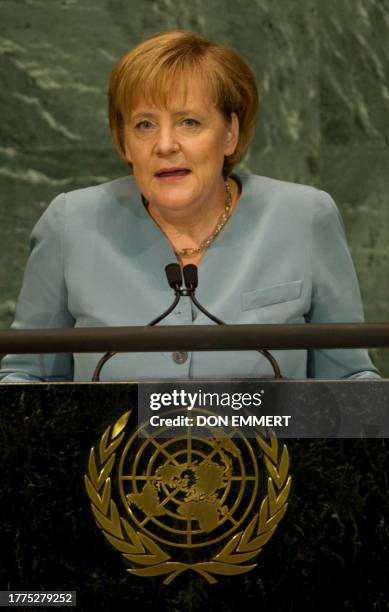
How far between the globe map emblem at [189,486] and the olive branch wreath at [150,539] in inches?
0.5

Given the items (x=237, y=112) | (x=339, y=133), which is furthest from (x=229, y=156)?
(x=339, y=133)

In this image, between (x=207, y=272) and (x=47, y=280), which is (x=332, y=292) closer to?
(x=207, y=272)

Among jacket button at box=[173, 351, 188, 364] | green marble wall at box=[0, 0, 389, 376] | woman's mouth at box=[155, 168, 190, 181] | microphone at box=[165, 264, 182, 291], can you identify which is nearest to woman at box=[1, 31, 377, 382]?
woman's mouth at box=[155, 168, 190, 181]

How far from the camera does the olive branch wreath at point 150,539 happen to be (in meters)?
1.20

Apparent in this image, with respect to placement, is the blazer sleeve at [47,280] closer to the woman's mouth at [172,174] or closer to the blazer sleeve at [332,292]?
the woman's mouth at [172,174]

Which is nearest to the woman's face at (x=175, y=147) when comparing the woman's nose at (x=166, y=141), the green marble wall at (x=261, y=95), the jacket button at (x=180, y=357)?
the woman's nose at (x=166, y=141)

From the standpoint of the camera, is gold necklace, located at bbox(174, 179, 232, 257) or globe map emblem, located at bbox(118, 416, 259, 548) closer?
globe map emblem, located at bbox(118, 416, 259, 548)

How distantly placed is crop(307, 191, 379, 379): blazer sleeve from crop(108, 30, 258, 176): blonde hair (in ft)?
0.79

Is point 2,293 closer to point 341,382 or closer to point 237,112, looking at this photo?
point 237,112

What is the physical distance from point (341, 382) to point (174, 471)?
0.20 m

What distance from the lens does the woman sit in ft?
5.65

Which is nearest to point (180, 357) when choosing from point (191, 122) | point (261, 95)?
point (191, 122)

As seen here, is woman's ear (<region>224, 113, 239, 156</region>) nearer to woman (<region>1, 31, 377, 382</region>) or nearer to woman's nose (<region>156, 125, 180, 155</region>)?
woman (<region>1, 31, 377, 382</region>)

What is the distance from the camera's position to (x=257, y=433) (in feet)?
3.97
